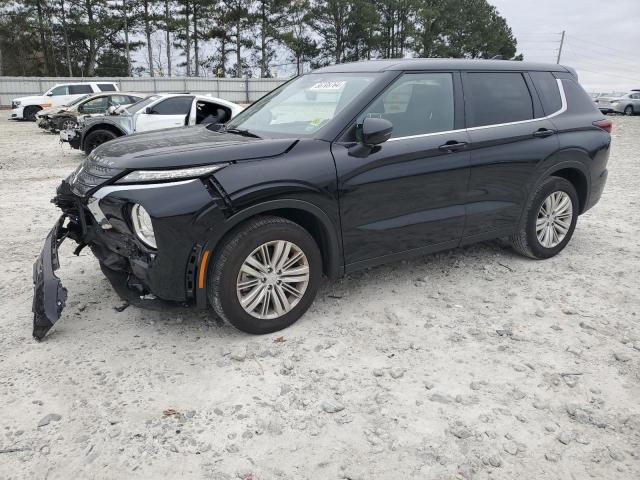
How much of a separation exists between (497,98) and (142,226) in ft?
10.2

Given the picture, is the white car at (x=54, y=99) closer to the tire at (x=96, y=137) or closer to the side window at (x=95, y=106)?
the side window at (x=95, y=106)

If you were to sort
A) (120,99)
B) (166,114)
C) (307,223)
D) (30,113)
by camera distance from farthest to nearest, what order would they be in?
(30,113)
(120,99)
(166,114)
(307,223)

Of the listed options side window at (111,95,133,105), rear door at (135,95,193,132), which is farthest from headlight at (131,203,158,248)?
side window at (111,95,133,105)

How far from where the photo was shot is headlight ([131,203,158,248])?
3.15 m

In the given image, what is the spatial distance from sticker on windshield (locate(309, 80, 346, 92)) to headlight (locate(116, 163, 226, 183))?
138cm

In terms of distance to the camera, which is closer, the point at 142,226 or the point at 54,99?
the point at 142,226

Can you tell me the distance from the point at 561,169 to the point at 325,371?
3170 millimetres

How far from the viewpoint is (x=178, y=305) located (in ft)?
11.2

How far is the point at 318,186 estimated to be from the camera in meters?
3.53

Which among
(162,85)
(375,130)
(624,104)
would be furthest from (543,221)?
(162,85)

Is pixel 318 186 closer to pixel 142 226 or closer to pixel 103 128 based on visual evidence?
pixel 142 226

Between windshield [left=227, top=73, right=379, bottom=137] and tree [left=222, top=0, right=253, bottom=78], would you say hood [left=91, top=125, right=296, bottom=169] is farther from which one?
tree [left=222, top=0, right=253, bottom=78]

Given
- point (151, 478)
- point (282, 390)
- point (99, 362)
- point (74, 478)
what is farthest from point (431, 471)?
point (99, 362)

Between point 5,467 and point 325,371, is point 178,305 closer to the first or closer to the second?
point 325,371
